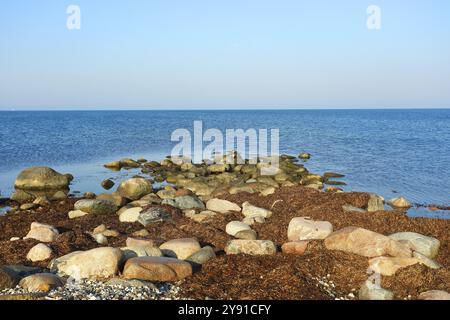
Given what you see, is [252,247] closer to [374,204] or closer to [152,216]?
[152,216]

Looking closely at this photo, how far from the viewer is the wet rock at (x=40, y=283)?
721cm

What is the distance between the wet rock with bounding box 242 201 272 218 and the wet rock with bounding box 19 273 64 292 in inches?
297

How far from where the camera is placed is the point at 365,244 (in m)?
9.30

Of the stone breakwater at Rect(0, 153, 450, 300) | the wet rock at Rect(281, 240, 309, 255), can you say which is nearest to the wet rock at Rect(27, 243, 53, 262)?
the stone breakwater at Rect(0, 153, 450, 300)

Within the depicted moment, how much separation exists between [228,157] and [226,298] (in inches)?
904

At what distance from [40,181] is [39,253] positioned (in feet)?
42.3

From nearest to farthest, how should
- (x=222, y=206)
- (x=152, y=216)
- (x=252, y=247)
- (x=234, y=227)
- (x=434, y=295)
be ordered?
(x=434, y=295) < (x=252, y=247) < (x=234, y=227) < (x=152, y=216) < (x=222, y=206)

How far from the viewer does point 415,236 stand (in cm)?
1034

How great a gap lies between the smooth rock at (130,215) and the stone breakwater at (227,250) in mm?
38

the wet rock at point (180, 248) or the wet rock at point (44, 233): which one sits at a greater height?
the wet rock at point (180, 248)

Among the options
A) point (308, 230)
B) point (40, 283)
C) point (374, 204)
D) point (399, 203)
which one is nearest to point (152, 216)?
point (308, 230)

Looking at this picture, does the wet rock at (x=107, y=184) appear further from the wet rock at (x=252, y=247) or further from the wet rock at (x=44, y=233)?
the wet rock at (x=252, y=247)

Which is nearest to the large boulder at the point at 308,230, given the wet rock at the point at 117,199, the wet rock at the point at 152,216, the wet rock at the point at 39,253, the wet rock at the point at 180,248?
the wet rock at the point at 180,248
